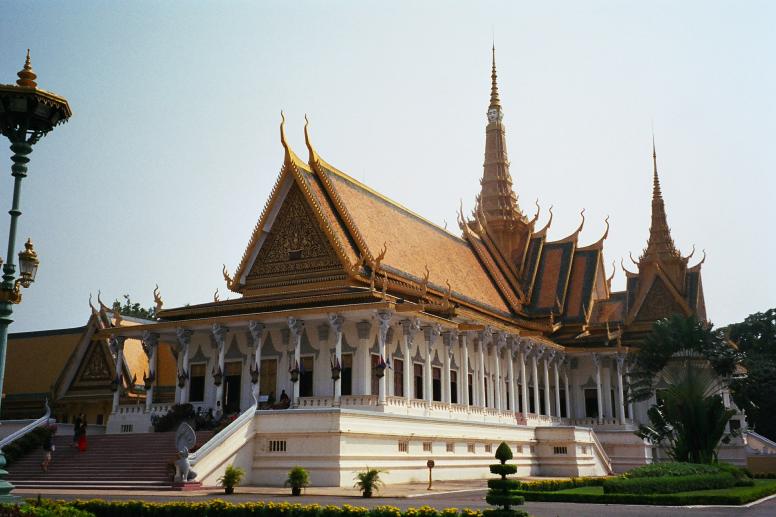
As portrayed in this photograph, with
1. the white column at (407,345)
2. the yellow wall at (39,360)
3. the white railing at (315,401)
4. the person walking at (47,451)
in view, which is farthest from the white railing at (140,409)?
the yellow wall at (39,360)

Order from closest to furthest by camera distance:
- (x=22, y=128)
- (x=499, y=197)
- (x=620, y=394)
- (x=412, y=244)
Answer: (x=22, y=128), (x=412, y=244), (x=620, y=394), (x=499, y=197)

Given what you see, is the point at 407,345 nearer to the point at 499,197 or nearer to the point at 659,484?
the point at 659,484

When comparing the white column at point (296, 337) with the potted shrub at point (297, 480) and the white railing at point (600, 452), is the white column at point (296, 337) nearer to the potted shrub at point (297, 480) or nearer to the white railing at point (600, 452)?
the potted shrub at point (297, 480)

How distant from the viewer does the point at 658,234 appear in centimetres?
4956

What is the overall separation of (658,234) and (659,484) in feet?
108

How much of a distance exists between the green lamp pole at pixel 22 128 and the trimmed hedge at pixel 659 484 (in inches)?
518

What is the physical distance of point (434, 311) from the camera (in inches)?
1171

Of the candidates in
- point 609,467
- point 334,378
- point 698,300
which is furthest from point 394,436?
point 698,300

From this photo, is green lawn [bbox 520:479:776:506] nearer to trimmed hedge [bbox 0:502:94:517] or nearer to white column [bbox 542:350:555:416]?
trimmed hedge [bbox 0:502:94:517]

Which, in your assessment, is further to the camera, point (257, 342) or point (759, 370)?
point (759, 370)

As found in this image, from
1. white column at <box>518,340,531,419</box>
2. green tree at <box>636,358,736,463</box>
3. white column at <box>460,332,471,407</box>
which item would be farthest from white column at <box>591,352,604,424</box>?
green tree at <box>636,358,736,463</box>

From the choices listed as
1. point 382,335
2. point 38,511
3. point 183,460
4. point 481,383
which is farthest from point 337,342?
point 38,511

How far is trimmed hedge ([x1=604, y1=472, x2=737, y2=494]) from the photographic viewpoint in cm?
1861

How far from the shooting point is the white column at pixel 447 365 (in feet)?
98.9
